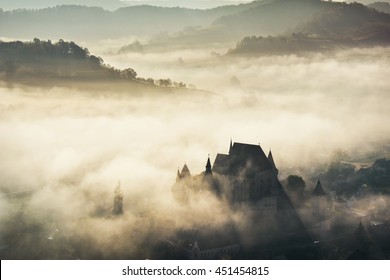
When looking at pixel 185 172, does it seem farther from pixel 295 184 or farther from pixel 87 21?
pixel 87 21

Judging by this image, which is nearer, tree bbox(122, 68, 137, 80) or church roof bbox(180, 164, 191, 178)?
church roof bbox(180, 164, 191, 178)

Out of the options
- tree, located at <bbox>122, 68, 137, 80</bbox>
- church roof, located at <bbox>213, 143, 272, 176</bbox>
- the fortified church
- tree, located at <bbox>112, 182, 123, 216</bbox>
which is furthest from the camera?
tree, located at <bbox>122, 68, 137, 80</bbox>

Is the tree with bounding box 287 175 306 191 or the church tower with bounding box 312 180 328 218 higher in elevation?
the tree with bounding box 287 175 306 191

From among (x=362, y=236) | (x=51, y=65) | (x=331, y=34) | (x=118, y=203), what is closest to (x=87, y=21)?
(x=51, y=65)

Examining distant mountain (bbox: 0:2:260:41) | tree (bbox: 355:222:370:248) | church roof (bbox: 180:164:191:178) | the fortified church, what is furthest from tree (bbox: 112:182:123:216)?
distant mountain (bbox: 0:2:260:41)

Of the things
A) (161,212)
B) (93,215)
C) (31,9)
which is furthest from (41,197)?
(31,9)

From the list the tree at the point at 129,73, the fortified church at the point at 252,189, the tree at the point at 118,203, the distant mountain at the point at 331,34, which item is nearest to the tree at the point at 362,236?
the fortified church at the point at 252,189

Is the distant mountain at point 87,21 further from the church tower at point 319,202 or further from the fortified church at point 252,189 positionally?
the church tower at point 319,202

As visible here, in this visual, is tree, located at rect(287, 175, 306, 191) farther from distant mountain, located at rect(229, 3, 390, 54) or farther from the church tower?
distant mountain, located at rect(229, 3, 390, 54)

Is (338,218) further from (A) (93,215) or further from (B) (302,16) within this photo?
(B) (302,16)
